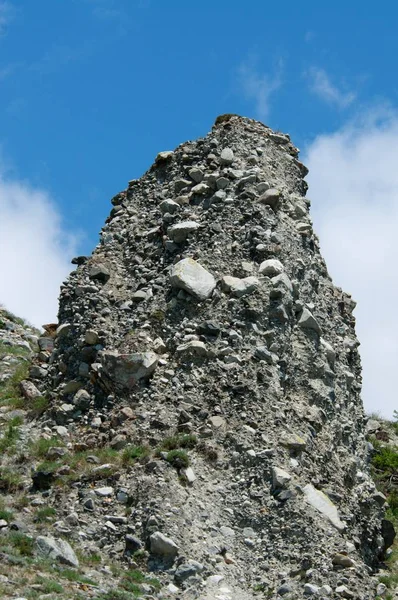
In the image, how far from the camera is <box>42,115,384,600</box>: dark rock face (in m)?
16.7

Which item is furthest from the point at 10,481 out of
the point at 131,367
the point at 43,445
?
the point at 131,367

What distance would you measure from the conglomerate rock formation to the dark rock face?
0.04m

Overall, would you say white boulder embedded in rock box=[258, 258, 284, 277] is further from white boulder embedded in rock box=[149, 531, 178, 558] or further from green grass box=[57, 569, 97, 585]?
green grass box=[57, 569, 97, 585]

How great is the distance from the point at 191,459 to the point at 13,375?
23.1 ft

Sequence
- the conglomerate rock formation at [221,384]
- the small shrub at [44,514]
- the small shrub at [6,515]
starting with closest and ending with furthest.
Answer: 1. the small shrub at [6,515]
2. the conglomerate rock formation at [221,384]
3. the small shrub at [44,514]

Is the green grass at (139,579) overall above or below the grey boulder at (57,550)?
above

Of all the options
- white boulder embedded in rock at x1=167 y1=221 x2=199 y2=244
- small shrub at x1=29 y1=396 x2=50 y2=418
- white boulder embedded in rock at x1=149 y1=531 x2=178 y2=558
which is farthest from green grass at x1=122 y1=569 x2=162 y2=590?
white boulder embedded in rock at x1=167 y1=221 x2=199 y2=244

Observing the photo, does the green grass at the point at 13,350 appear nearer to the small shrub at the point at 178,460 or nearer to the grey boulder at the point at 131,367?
the grey boulder at the point at 131,367

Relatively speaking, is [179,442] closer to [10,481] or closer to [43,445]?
[43,445]

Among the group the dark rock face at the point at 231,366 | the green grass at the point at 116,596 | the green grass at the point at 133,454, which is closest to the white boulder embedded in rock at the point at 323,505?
the dark rock face at the point at 231,366

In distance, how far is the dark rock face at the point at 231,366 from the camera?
16703 millimetres

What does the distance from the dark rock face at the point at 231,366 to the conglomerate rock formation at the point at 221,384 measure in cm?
4

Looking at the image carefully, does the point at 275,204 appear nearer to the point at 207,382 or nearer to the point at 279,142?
the point at 279,142

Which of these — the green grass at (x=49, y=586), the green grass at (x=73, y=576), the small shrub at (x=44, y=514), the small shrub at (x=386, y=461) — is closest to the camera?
the green grass at (x=49, y=586)
